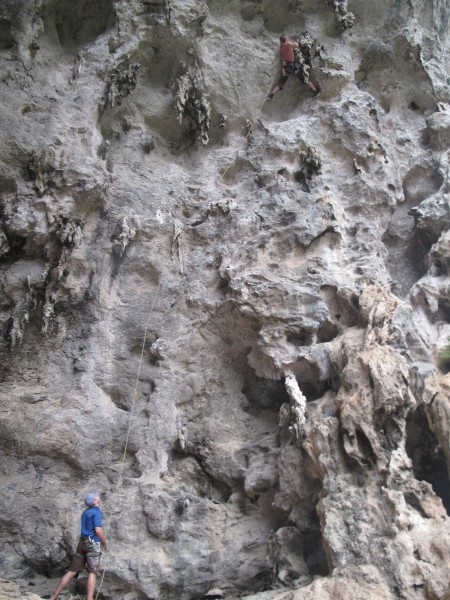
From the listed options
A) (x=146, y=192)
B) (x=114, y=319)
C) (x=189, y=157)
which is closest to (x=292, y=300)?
(x=114, y=319)

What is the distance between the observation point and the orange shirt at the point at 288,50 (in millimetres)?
10102

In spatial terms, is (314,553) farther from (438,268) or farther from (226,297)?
(438,268)

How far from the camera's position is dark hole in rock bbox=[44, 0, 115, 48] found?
10.2 metres

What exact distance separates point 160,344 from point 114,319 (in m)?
0.93

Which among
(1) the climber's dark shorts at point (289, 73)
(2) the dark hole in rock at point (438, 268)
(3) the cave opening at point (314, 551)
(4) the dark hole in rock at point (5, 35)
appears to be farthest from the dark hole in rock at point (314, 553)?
(4) the dark hole in rock at point (5, 35)

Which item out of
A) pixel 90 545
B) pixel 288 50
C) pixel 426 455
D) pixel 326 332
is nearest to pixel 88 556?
pixel 90 545

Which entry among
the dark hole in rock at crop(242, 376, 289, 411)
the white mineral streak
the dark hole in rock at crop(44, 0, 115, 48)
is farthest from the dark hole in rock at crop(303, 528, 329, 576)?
the dark hole in rock at crop(44, 0, 115, 48)

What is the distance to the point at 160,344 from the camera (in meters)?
8.06

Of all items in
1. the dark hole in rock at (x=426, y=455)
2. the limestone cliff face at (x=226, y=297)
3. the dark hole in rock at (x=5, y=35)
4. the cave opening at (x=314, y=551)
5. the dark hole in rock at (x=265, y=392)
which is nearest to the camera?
the limestone cliff face at (x=226, y=297)

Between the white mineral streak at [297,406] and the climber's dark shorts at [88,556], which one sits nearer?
the climber's dark shorts at [88,556]

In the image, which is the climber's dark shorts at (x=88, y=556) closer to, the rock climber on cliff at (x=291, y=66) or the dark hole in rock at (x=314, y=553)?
the dark hole in rock at (x=314, y=553)

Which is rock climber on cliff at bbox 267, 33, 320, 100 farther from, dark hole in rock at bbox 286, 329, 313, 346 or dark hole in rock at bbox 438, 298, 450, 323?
dark hole in rock at bbox 286, 329, 313, 346

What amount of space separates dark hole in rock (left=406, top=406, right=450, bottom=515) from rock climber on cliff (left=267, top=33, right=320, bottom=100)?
7.01m

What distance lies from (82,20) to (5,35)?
6.79ft
